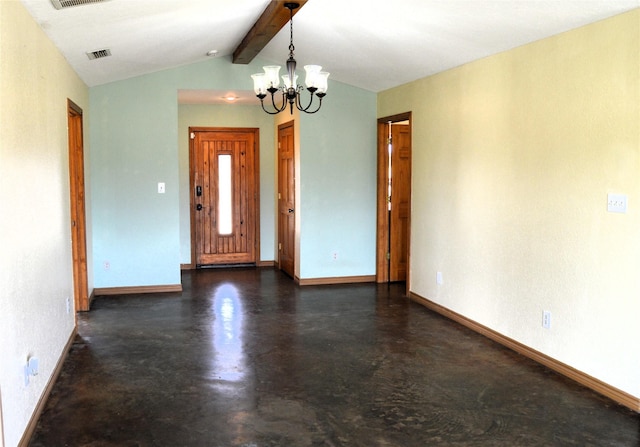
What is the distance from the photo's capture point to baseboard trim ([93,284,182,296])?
639cm

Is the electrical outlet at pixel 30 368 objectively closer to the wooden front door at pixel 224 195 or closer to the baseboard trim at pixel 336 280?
the baseboard trim at pixel 336 280

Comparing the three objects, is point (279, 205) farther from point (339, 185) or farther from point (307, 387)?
point (307, 387)

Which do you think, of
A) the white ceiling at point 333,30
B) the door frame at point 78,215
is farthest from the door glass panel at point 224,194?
the door frame at point 78,215

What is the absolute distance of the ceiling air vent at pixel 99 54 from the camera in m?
4.57

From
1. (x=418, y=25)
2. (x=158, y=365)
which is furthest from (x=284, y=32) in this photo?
(x=158, y=365)

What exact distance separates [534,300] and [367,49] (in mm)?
2668

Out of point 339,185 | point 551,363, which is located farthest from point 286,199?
point 551,363

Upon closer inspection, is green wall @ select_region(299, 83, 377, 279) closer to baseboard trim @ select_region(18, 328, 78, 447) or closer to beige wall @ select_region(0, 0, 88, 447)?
beige wall @ select_region(0, 0, 88, 447)

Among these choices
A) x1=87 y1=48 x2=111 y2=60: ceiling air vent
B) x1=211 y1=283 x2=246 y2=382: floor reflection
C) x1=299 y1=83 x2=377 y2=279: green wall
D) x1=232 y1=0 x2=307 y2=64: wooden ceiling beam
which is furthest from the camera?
x1=299 y1=83 x2=377 y2=279: green wall

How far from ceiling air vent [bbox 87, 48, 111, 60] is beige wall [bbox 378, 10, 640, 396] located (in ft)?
9.76

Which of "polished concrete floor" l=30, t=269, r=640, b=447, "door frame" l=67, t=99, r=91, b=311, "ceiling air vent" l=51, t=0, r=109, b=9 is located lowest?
"polished concrete floor" l=30, t=269, r=640, b=447

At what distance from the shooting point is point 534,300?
4.22 metres

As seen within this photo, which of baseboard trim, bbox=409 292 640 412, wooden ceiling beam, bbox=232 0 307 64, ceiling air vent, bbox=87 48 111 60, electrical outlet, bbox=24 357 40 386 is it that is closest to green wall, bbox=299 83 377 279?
wooden ceiling beam, bbox=232 0 307 64

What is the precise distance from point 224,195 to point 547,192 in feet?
17.2
